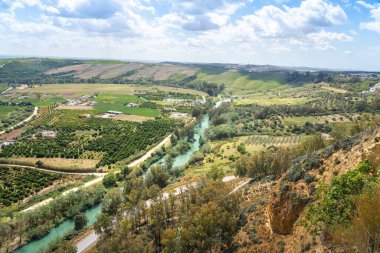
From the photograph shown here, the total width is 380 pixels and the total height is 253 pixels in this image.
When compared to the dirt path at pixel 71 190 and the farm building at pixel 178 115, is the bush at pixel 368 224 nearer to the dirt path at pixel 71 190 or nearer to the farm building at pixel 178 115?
the dirt path at pixel 71 190

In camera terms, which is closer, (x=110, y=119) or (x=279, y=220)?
(x=279, y=220)

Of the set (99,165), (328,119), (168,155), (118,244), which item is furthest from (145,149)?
(328,119)

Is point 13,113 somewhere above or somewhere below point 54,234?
above

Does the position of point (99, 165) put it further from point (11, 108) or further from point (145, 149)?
point (11, 108)

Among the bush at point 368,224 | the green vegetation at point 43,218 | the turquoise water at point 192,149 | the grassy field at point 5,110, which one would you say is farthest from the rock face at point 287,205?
the grassy field at point 5,110

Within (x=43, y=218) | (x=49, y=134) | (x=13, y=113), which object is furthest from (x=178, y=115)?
(x=43, y=218)

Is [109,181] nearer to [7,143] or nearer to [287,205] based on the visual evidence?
[7,143]
